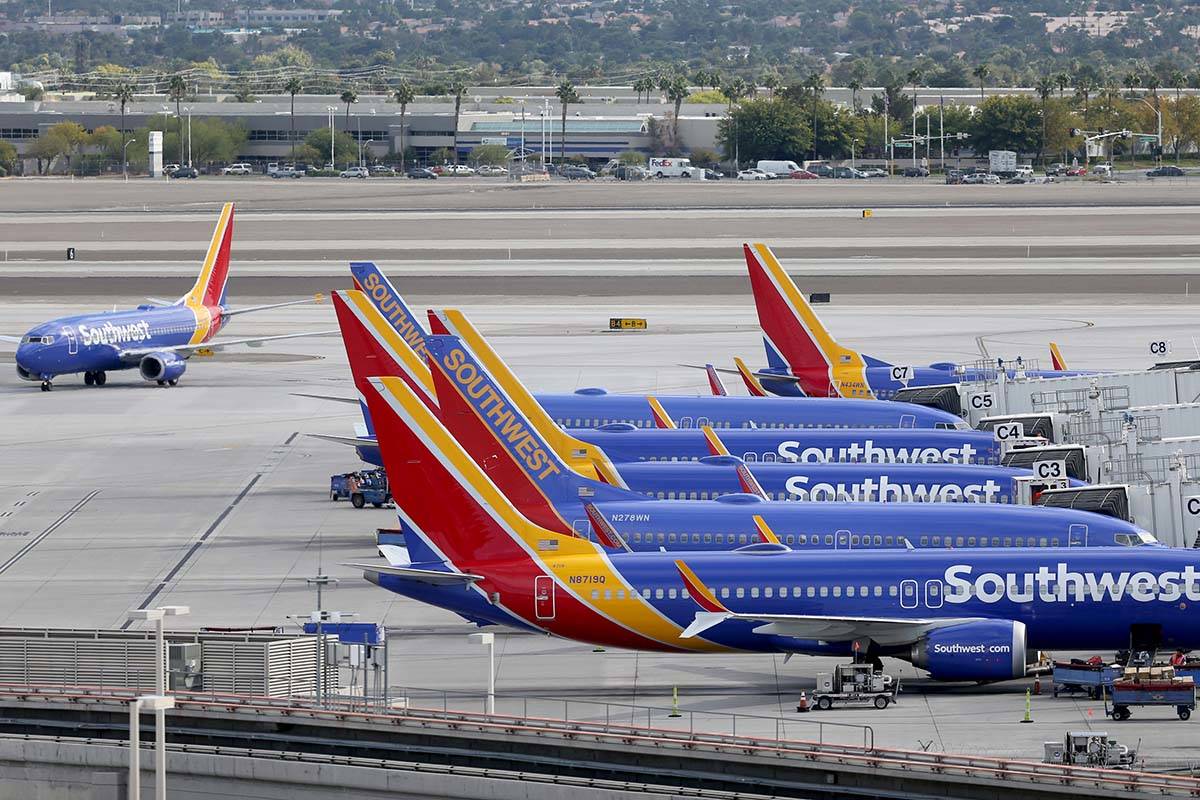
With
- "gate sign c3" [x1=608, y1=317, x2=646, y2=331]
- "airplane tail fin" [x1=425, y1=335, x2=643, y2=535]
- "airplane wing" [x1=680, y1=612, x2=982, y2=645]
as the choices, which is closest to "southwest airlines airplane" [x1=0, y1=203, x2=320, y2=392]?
"gate sign c3" [x1=608, y1=317, x2=646, y2=331]

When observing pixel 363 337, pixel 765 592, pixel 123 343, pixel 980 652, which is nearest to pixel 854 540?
pixel 765 592

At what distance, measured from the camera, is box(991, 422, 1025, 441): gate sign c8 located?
203 feet

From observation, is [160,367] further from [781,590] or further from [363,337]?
[781,590]

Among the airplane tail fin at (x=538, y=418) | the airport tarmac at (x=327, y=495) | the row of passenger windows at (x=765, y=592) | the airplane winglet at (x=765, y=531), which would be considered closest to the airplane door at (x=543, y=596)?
the row of passenger windows at (x=765, y=592)

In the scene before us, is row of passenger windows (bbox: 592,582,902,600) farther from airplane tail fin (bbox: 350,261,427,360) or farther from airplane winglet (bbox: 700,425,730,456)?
airplane tail fin (bbox: 350,261,427,360)

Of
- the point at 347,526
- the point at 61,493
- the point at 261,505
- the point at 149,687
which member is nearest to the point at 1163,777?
the point at 149,687

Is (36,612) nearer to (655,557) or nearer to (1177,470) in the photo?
(655,557)

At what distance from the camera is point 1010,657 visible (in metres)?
41.7

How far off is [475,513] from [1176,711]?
49.0 ft

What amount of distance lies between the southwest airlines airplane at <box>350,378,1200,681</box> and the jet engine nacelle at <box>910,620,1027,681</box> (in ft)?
0.14

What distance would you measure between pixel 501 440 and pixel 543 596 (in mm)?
5984

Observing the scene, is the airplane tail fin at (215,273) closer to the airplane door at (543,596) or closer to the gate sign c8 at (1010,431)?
the gate sign c8 at (1010,431)

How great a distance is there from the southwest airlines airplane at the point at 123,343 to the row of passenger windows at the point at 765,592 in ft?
188

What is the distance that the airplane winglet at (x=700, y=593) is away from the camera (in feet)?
139
